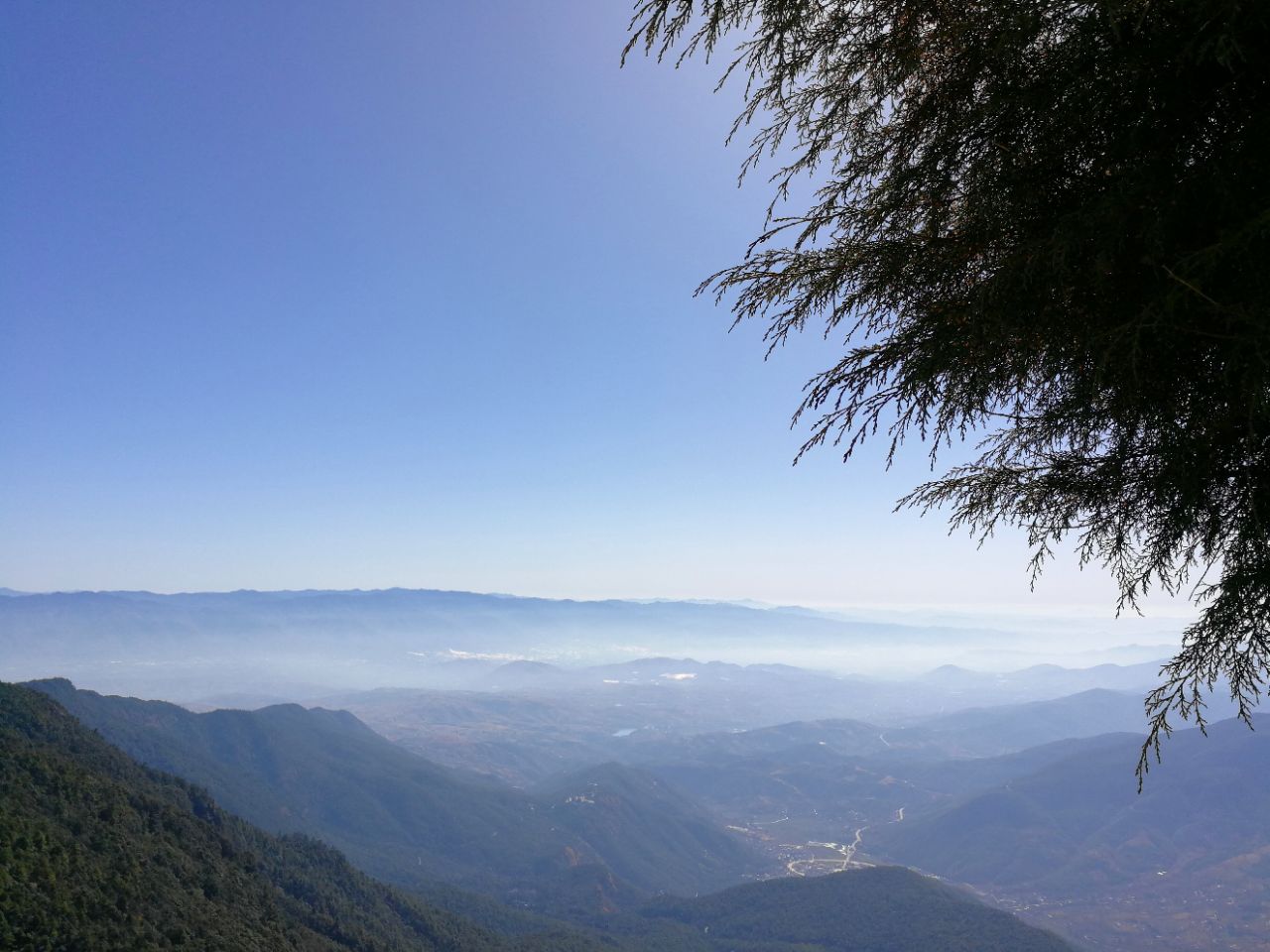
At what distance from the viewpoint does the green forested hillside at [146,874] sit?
43.3 metres

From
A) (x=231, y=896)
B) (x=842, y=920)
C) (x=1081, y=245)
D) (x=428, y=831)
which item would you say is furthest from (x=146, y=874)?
(x=428, y=831)

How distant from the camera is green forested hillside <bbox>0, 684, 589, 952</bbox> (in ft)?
142

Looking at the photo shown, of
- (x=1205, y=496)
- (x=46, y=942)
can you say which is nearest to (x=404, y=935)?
(x=46, y=942)

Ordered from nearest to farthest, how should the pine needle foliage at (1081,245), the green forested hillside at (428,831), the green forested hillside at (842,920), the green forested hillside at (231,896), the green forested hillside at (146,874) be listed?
the pine needle foliage at (1081,245) → the green forested hillside at (146,874) → the green forested hillside at (231,896) → the green forested hillside at (842,920) → the green forested hillside at (428,831)

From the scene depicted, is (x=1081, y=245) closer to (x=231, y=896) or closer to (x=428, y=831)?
(x=231, y=896)

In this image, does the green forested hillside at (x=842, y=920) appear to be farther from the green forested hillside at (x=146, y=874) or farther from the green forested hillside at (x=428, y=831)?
the green forested hillside at (x=146, y=874)

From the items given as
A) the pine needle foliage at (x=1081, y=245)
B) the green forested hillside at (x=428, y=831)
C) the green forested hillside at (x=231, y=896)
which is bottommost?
the green forested hillside at (x=428, y=831)

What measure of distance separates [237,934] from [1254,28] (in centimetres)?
6558

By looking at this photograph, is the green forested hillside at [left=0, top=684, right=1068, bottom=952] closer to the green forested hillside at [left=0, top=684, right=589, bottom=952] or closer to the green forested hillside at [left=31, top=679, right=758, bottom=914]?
the green forested hillside at [left=0, top=684, right=589, bottom=952]

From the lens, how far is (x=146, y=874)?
50.8 metres

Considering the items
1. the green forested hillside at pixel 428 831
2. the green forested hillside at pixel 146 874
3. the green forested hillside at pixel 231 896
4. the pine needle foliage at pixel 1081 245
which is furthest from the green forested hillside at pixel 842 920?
the pine needle foliage at pixel 1081 245

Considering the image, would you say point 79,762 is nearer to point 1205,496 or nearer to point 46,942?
point 46,942

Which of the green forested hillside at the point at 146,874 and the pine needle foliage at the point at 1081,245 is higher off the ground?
the pine needle foliage at the point at 1081,245

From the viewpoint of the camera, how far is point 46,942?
39.6m
